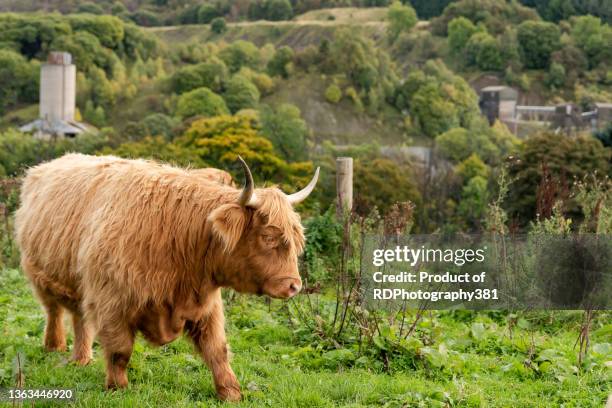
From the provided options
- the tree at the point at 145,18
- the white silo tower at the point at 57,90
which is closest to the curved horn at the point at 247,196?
the white silo tower at the point at 57,90

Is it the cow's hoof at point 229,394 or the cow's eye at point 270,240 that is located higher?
the cow's eye at point 270,240

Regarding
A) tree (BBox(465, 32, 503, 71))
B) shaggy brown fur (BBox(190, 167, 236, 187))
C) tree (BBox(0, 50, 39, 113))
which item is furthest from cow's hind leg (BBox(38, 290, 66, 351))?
tree (BBox(465, 32, 503, 71))

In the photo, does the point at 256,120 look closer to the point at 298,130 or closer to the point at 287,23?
the point at 298,130

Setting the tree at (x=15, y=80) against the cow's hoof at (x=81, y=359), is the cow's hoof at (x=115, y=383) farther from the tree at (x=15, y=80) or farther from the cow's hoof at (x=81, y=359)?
the tree at (x=15, y=80)

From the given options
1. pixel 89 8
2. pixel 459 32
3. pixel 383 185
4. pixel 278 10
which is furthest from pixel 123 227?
pixel 278 10

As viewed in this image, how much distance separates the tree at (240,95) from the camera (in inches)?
4080

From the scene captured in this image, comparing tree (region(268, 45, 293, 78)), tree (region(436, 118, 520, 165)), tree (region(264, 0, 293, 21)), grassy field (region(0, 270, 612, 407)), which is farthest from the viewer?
tree (region(264, 0, 293, 21))

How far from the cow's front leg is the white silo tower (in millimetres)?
98826

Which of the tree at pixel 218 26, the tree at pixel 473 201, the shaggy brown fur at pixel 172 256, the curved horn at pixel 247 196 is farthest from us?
the tree at pixel 218 26

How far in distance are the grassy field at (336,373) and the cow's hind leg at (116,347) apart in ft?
0.50

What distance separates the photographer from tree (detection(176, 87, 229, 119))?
93875 millimetres

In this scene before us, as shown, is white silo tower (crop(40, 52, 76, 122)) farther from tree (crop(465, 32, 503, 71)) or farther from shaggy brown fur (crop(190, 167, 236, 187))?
shaggy brown fur (crop(190, 167, 236, 187))

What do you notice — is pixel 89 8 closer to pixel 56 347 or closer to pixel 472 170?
pixel 472 170

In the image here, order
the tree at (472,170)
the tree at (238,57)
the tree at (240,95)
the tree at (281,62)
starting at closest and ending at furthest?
the tree at (472,170), the tree at (240,95), the tree at (281,62), the tree at (238,57)
